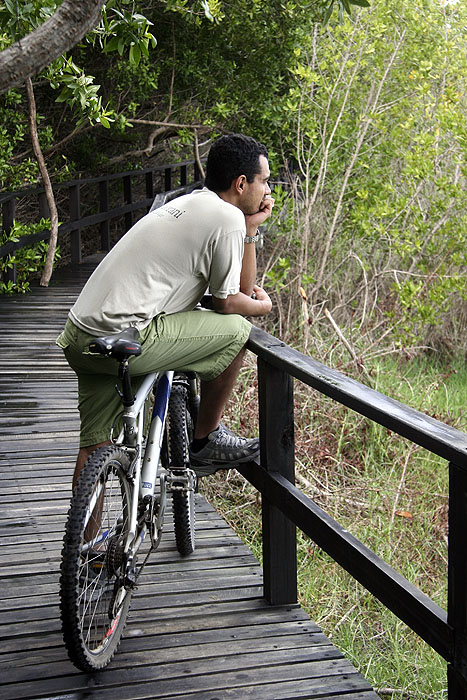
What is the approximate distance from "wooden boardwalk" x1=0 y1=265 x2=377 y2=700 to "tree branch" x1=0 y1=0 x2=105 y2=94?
176 centimetres

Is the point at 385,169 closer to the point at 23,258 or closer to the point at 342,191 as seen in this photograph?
the point at 342,191

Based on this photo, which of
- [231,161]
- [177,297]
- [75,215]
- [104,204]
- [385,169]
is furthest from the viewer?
[104,204]

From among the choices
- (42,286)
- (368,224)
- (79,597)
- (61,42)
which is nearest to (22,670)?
(79,597)

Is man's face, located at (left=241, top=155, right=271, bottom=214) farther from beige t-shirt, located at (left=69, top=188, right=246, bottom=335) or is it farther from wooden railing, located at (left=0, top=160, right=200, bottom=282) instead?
wooden railing, located at (left=0, top=160, right=200, bottom=282)

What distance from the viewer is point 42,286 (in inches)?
408

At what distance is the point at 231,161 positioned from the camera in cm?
339

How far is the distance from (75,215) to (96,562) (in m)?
9.44

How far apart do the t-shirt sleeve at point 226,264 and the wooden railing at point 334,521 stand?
246 mm

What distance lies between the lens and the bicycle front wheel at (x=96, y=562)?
2.60 meters

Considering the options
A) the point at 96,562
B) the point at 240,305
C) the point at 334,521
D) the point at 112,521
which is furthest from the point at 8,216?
the point at 334,521

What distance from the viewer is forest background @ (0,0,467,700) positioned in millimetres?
5785

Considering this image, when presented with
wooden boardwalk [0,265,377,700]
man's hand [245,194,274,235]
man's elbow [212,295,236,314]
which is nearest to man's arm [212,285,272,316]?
man's elbow [212,295,236,314]

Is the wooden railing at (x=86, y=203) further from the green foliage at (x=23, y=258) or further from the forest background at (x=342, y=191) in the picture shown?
the forest background at (x=342, y=191)

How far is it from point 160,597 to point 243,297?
1.14 m
